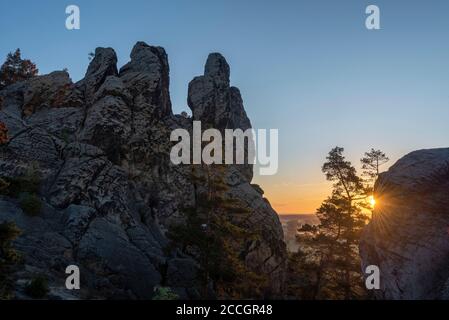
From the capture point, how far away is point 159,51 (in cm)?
5284

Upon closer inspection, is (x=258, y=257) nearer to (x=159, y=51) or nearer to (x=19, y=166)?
(x=19, y=166)

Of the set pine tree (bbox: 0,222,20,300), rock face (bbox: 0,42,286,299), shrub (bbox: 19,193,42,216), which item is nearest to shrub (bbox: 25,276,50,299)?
rock face (bbox: 0,42,286,299)

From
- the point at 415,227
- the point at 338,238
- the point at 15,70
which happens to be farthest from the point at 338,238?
the point at 15,70

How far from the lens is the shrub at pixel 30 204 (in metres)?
27.3

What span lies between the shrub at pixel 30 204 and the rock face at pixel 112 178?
0.35 m

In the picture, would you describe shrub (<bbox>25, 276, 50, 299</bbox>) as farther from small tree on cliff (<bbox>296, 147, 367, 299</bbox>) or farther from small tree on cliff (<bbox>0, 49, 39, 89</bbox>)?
small tree on cliff (<bbox>0, 49, 39, 89</bbox>)

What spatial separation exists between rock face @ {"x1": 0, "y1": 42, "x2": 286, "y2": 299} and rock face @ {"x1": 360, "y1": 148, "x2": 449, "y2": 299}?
50.2ft

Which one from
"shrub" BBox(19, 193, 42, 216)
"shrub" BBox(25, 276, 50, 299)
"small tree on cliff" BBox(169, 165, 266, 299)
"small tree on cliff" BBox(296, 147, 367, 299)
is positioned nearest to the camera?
"shrub" BBox(25, 276, 50, 299)

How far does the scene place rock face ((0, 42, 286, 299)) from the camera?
26.9 m

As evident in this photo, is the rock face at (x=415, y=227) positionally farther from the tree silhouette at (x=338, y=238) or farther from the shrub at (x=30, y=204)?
the shrub at (x=30, y=204)

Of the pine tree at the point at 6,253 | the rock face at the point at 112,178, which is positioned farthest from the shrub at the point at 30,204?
the pine tree at the point at 6,253
